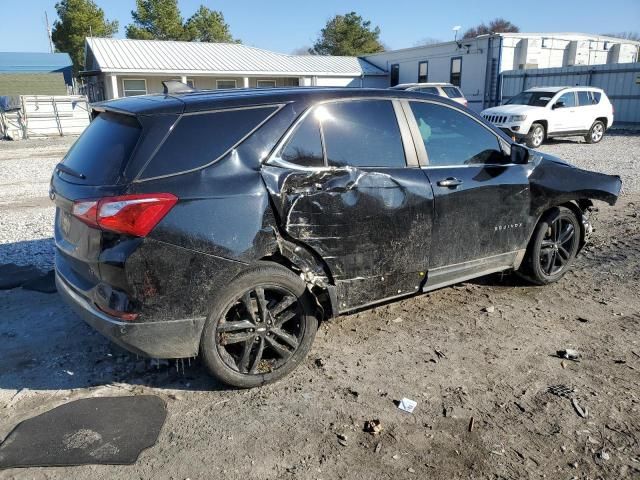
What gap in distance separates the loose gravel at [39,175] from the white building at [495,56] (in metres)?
8.19

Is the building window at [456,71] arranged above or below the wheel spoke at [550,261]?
above

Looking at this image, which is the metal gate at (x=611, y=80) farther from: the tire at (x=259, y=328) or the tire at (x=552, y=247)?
the tire at (x=259, y=328)

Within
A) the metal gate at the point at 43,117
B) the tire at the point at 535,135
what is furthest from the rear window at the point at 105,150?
the metal gate at the point at 43,117

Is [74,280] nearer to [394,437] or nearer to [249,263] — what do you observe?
[249,263]

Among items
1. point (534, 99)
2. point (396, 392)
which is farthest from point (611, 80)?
point (396, 392)

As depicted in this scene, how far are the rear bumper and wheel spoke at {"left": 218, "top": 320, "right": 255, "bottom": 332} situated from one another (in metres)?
0.14

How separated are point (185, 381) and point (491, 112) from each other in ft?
54.3

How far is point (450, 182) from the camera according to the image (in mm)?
3977

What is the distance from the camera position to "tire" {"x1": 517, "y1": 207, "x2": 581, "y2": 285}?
4.82m

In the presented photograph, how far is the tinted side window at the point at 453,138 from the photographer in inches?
159

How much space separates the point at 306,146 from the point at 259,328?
1224mm

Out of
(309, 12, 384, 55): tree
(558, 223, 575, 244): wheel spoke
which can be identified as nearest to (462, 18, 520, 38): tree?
(309, 12, 384, 55): tree

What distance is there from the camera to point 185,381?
3475 mm

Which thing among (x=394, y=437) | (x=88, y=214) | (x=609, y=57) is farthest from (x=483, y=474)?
(x=609, y=57)
